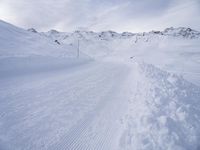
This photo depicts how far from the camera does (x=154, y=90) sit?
28.5 ft

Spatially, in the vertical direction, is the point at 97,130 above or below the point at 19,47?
below

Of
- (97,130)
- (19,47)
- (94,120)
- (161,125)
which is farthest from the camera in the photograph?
(19,47)

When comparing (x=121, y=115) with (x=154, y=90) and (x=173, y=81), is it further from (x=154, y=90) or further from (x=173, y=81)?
(x=173, y=81)

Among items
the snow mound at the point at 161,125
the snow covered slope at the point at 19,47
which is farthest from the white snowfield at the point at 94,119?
the snow covered slope at the point at 19,47

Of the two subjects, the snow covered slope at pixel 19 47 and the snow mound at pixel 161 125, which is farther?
the snow covered slope at pixel 19 47

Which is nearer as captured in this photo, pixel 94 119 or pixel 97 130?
pixel 97 130

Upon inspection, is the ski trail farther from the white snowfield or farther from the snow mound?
the snow mound

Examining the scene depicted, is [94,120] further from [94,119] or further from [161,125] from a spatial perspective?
[161,125]

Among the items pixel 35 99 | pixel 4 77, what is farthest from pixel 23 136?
pixel 4 77

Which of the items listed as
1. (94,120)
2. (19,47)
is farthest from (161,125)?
(19,47)

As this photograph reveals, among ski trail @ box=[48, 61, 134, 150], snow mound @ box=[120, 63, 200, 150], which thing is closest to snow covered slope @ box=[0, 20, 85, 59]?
ski trail @ box=[48, 61, 134, 150]

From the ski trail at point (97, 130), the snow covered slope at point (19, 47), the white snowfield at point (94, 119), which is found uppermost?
the snow covered slope at point (19, 47)

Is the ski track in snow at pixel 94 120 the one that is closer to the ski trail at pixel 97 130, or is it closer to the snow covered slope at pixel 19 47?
the ski trail at pixel 97 130

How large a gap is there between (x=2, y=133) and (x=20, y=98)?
2.56 meters
